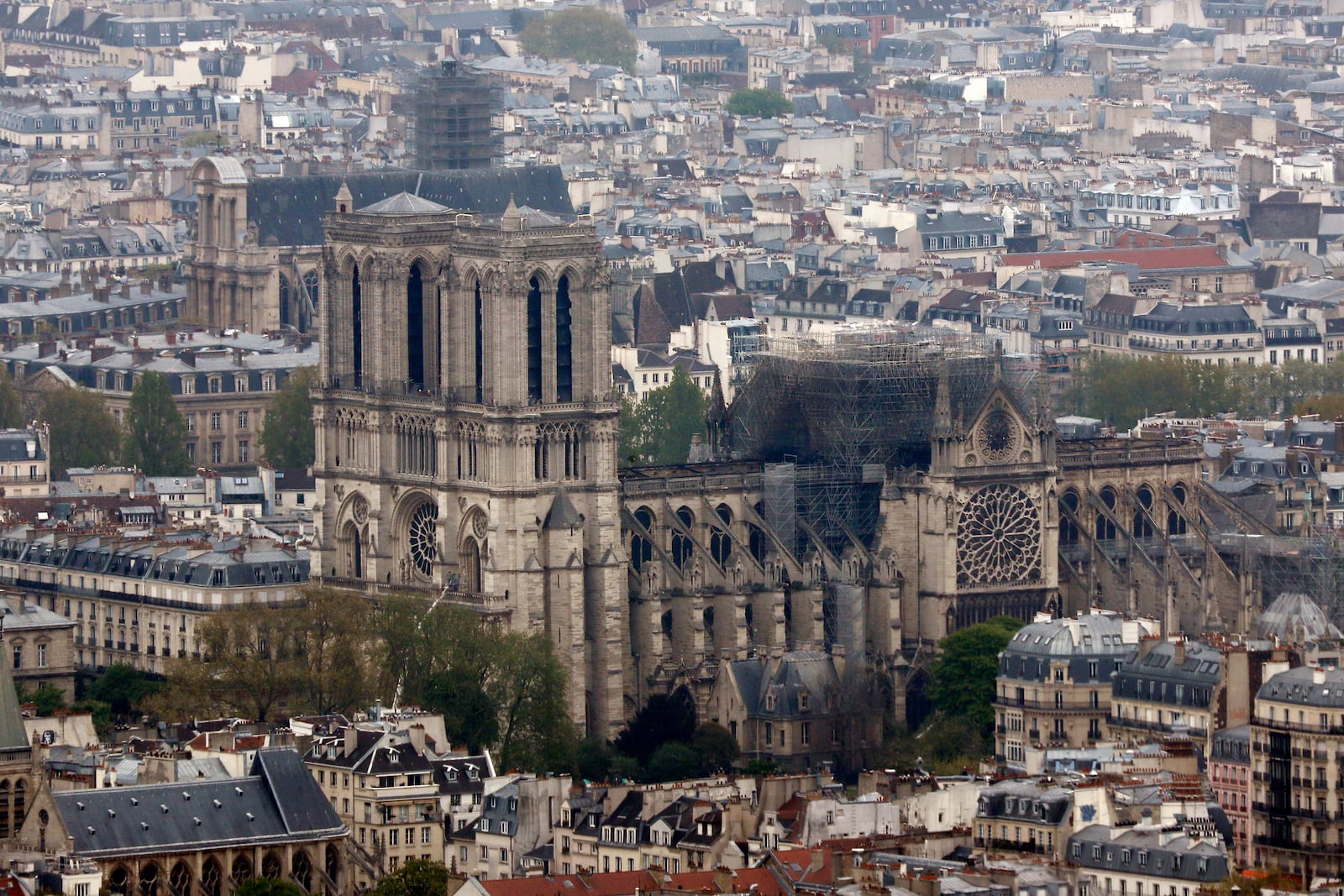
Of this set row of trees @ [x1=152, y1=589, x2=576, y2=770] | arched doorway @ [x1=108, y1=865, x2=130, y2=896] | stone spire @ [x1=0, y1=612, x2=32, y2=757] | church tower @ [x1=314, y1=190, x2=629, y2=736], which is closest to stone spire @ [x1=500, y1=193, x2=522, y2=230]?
church tower @ [x1=314, y1=190, x2=629, y2=736]

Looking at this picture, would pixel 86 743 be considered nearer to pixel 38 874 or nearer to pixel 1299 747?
pixel 38 874

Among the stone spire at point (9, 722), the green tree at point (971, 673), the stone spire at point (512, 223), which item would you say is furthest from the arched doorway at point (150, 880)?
the stone spire at point (512, 223)

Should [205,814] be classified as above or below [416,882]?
above

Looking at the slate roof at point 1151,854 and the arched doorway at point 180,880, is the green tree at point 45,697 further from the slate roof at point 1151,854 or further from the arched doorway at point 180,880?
the slate roof at point 1151,854

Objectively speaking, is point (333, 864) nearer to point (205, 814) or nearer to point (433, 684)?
point (205, 814)

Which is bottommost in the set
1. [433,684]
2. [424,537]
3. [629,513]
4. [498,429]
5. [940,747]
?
[940,747]

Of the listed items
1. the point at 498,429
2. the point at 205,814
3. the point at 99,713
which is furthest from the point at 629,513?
the point at 205,814
